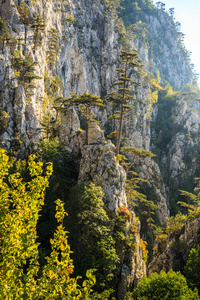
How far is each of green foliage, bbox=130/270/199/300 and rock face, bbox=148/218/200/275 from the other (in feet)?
29.7

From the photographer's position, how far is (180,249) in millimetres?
20344

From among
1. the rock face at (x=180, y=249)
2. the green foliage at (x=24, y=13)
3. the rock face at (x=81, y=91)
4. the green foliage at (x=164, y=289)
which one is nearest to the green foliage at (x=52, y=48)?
the rock face at (x=81, y=91)

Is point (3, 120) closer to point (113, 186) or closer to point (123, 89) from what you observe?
point (113, 186)

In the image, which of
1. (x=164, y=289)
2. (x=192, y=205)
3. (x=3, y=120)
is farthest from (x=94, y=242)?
(x=192, y=205)

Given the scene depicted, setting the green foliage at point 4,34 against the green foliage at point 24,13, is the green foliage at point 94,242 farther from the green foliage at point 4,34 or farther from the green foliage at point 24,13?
the green foliage at point 24,13

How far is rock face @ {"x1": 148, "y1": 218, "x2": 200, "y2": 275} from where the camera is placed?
768 inches

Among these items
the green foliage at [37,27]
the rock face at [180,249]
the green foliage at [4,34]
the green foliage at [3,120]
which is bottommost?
the rock face at [180,249]

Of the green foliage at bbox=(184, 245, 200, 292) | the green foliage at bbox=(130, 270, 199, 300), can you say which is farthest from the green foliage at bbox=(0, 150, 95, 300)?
the green foliage at bbox=(184, 245, 200, 292)

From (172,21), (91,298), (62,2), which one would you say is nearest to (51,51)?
(62,2)

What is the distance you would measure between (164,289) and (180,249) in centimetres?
1113

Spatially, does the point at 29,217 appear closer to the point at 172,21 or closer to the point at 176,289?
the point at 176,289

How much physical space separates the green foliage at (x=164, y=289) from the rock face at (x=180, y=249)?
356 inches

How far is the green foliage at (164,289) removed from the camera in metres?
10.4

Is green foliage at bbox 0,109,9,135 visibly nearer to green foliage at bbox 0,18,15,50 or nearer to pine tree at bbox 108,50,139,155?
green foliage at bbox 0,18,15,50
